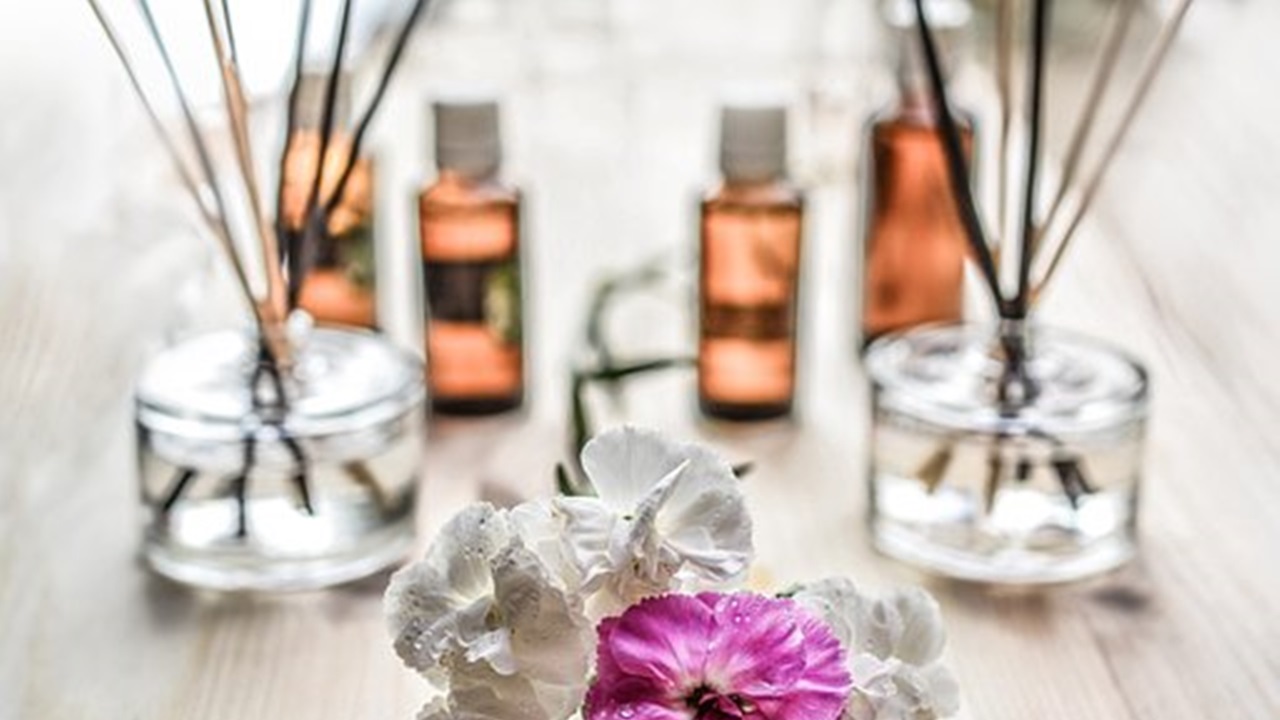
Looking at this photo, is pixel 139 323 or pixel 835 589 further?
pixel 139 323

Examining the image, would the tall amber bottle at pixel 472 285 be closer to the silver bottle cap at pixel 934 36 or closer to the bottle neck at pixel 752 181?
the bottle neck at pixel 752 181

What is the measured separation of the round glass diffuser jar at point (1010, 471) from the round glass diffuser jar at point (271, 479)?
0.77ft

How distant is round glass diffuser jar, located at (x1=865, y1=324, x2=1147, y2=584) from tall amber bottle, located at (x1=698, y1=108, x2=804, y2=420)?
0.50 feet

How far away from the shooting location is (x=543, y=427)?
53.1 inches

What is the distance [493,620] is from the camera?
2.65 ft

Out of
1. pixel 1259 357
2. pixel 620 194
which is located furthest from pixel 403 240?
pixel 1259 357

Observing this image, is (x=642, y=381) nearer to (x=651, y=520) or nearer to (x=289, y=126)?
(x=289, y=126)

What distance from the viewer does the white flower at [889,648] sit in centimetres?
82

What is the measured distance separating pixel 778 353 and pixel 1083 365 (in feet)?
0.63

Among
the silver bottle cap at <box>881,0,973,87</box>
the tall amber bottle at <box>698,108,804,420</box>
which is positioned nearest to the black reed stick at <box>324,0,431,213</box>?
the tall amber bottle at <box>698,108,804,420</box>

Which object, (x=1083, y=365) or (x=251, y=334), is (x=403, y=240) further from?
(x=1083, y=365)

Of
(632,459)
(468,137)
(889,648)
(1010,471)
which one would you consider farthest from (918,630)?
(468,137)

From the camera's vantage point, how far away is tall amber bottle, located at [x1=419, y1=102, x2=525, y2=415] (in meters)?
1.34

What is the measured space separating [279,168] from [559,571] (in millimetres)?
396
